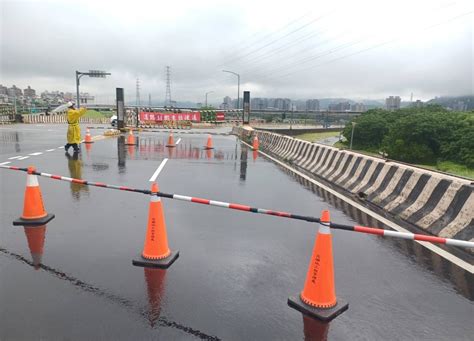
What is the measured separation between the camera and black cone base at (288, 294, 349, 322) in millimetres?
3590

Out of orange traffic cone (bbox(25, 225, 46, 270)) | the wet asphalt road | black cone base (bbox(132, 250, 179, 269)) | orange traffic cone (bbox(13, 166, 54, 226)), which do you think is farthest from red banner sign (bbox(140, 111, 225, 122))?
black cone base (bbox(132, 250, 179, 269))

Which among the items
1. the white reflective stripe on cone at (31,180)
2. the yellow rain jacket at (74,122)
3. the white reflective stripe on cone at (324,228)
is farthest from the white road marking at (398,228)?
the yellow rain jacket at (74,122)

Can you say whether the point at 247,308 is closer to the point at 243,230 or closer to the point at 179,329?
the point at 179,329

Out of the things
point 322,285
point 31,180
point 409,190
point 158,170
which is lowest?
point 158,170

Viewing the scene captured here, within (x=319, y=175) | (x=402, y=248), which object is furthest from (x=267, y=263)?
(x=319, y=175)

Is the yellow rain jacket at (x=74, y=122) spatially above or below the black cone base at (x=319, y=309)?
above

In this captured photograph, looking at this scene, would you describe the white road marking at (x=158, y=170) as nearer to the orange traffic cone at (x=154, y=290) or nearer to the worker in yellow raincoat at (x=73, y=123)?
the worker in yellow raincoat at (x=73, y=123)

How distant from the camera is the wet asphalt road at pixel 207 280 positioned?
338cm

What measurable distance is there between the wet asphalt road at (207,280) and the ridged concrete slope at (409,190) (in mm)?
697

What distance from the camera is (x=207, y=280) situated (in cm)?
423

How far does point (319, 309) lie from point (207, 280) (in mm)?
1293

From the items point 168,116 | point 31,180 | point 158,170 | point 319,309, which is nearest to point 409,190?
point 319,309

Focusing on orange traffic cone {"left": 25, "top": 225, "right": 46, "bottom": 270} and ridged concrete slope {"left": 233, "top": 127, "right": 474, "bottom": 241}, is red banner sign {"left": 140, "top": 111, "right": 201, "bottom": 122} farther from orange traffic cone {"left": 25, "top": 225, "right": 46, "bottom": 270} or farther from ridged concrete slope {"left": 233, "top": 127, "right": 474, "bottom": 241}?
orange traffic cone {"left": 25, "top": 225, "right": 46, "bottom": 270}

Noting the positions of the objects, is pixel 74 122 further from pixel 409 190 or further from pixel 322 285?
pixel 322 285
